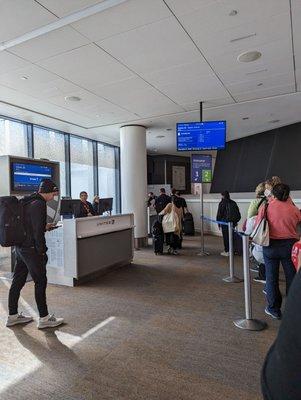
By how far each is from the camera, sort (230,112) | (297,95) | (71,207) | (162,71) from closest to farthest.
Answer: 1. (162,71)
2. (71,207)
3. (297,95)
4. (230,112)

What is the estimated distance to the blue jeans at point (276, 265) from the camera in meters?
3.00

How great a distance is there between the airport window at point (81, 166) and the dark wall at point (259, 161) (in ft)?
15.6

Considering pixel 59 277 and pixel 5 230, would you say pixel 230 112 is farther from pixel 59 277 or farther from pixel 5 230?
pixel 5 230

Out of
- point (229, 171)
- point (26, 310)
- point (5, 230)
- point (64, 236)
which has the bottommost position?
point (26, 310)

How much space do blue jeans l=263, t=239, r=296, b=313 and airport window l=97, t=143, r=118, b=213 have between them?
25.8 ft

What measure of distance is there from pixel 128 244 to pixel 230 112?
4.01 meters

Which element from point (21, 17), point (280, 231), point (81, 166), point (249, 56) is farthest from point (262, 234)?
point (81, 166)

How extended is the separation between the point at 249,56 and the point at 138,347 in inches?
156

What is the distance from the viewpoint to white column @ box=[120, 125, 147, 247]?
25.5 feet

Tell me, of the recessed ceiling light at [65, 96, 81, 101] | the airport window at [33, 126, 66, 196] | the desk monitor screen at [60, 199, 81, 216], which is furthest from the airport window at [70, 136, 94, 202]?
the desk monitor screen at [60, 199, 81, 216]

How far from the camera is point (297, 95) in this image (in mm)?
5879

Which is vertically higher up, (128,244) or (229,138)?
(229,138)

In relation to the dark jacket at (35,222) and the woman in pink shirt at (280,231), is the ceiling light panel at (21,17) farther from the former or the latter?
the woman in pink shirt at (280,231)

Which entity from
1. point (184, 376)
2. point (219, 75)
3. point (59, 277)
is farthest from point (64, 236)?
point (219, 75)
